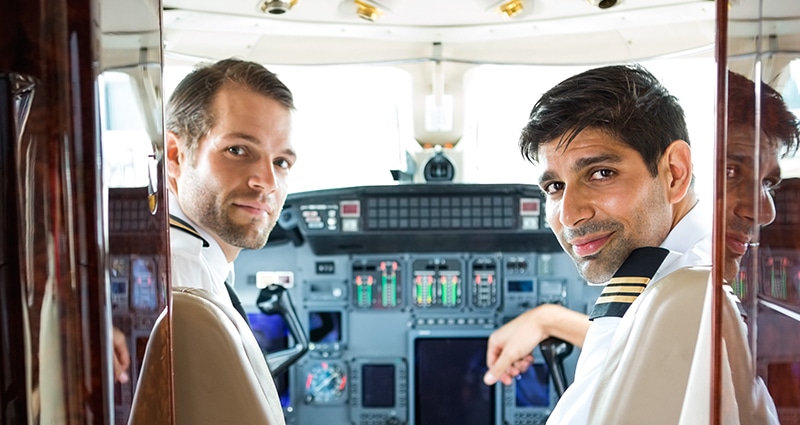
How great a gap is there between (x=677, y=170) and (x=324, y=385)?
112 inches

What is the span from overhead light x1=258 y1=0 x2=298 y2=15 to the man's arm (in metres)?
1.01

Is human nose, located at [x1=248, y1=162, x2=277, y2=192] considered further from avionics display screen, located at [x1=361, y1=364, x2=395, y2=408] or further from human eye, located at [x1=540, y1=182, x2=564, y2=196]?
avionics display screen, located at [x1=361, y1=364, x2=395, y2=408]

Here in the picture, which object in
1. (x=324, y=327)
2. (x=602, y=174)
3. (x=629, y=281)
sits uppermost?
(x=602, y=174)

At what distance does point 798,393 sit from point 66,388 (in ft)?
2.16

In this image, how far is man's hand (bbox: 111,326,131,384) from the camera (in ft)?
1.79

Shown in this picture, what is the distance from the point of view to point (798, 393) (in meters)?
0.58

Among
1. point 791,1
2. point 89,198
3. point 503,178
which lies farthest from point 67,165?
point 503,178

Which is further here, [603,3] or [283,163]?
[283,163]

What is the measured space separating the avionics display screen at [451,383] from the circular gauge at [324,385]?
0.48m

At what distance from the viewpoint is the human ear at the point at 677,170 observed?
3.82 ft

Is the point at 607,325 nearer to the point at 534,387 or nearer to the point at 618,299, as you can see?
the point at 618,299

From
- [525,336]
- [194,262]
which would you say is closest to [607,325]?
[525,336]

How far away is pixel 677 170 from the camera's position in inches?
46.0

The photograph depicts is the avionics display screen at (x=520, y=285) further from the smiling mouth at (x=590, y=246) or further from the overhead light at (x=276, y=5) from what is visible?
the overhead light at (x=276, y=5)
